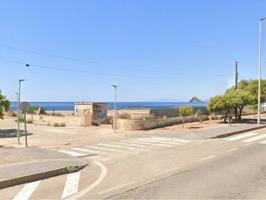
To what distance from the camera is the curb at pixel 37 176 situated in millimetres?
9001

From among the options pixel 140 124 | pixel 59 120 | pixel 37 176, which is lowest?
pixel 37 176

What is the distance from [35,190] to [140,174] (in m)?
3.31

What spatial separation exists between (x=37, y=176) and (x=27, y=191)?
1.35 metres

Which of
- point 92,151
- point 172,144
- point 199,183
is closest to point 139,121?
point 172,144

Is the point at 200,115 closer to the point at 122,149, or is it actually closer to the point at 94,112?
the point at 94,112

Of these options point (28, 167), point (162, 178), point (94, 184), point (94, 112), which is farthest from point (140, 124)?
point (94, 184)

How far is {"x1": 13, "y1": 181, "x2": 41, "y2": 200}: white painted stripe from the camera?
7925mm

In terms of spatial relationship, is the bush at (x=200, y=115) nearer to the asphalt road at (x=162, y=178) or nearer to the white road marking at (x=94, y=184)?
the asphalt road at (x=162, y=178)

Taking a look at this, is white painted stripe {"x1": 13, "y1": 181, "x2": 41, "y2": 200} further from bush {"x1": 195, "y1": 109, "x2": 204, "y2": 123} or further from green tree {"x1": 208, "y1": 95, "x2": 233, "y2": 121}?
bush {"x1": 195, "y1": 109, "x2": 204, "y2": 123}

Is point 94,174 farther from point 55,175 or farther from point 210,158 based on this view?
point 210,158

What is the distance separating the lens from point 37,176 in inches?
387

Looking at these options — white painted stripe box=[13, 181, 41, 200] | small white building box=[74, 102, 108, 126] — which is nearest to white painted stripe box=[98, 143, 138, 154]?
white painted stripe box=[13, 181, 41, 200]

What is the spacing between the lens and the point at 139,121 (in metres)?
27.4

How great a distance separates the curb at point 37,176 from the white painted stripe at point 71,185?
331 millimetres
